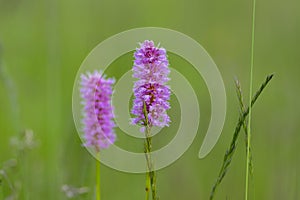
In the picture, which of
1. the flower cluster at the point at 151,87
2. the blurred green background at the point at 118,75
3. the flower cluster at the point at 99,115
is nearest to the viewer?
the flower cluster at the point at 151,87

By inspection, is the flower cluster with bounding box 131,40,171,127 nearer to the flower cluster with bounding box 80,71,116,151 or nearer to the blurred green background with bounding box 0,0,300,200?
the flower cluster with bounding box 80,71,116,151

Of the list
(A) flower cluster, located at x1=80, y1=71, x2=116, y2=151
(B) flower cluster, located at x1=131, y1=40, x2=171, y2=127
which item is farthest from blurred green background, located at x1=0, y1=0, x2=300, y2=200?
(B) flower cluster, located at x1=131, y1=40, x2=171, y2=127

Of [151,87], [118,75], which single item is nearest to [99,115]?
[151,87]

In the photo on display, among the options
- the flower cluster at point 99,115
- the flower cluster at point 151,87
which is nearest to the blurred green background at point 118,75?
the flower cluster at point 99,115

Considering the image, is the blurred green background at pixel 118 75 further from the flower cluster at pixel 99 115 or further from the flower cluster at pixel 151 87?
the flower cluster at pixel 151 87

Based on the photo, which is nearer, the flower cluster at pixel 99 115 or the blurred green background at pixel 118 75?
the flower cluster at pixel 99 115

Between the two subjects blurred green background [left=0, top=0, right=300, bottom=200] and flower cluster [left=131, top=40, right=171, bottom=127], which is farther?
blurred green background [left=0, top=0, right=300, bottom=200]
